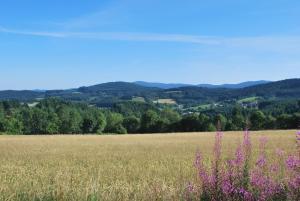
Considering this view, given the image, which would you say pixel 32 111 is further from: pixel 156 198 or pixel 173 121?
pixel 156 198

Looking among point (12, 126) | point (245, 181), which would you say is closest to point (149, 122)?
point (12, 126)


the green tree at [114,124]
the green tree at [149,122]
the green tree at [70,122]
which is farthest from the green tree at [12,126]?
the green tree at [149,122]

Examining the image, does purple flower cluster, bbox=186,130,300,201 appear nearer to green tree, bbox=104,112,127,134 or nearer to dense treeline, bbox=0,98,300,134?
dense treeline, bbox=0,98,300,134

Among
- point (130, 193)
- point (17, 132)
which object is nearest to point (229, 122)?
point (17, 132)

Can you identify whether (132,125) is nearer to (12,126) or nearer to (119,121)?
(119,121)

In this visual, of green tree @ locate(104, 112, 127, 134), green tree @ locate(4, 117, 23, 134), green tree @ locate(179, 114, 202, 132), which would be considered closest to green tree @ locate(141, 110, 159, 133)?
green tree @ locate(104, 112, 127, 134)

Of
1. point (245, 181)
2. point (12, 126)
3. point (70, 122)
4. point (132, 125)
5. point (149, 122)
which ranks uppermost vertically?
point (245, 181)

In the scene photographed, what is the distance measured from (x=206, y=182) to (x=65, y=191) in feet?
9.96

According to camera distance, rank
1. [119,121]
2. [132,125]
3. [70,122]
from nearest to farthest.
Answer: [132,125], [70,122], [119,121]

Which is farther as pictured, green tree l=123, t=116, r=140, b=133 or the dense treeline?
green tree l=123, t=116, r=140, b=133

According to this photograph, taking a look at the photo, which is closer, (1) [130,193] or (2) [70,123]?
(1) [130,193]

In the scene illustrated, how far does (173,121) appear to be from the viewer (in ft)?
378

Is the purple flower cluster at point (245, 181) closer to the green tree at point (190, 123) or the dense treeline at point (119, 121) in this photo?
the dense treeline at point (119, 121)

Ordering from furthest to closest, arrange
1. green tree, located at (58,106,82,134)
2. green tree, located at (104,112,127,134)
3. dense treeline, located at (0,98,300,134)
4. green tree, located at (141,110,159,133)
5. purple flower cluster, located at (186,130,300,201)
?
green tree, located at (58,106,82,134), green tree, located at (104,112,127,134), green tree, located at (141,110,159,133), dense treeline, located at (0,98,300,134), purple flower cluster, located at (186,130,300,201)
